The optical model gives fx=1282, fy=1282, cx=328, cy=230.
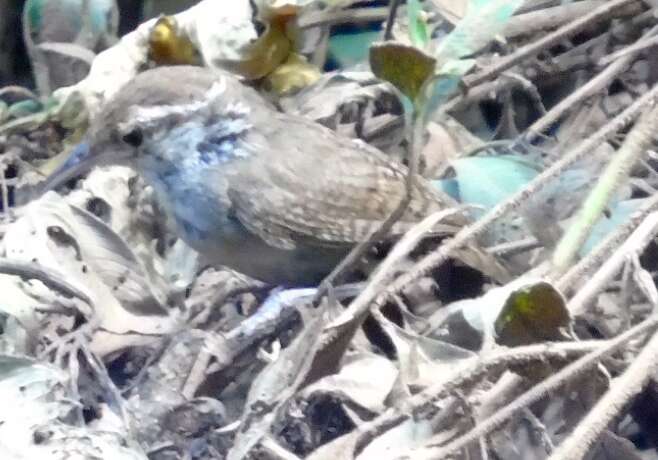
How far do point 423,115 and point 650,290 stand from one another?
0.39m

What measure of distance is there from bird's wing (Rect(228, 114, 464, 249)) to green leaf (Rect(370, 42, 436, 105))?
699mm

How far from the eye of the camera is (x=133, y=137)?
8.03 feet

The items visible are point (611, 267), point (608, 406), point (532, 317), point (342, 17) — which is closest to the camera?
point (608, 406)

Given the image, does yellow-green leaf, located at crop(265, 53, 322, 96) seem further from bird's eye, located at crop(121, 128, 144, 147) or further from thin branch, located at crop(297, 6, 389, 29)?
bird's eye, located at crop(121, 128, 144, 147)

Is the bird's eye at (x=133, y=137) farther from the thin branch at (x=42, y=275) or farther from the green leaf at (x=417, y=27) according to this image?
the green leaf at (x=417, y=27)

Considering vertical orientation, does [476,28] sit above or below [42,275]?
above

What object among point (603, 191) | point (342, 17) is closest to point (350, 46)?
point (342, 17)

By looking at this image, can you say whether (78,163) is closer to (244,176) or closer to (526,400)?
(244,176)

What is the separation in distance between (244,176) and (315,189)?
0.46ft

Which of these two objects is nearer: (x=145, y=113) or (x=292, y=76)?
(x=145, y=113)

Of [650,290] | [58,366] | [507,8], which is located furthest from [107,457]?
[507,8]

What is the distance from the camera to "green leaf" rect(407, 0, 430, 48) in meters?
1.91

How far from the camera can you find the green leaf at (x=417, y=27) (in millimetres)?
1910

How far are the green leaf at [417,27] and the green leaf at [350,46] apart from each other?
1.05 m
